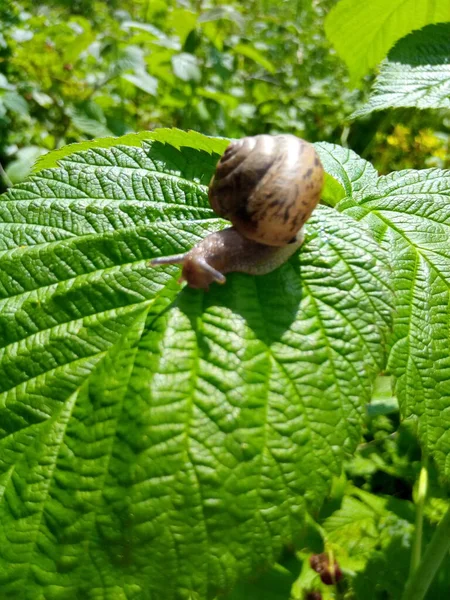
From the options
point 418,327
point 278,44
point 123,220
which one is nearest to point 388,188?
point 418,327

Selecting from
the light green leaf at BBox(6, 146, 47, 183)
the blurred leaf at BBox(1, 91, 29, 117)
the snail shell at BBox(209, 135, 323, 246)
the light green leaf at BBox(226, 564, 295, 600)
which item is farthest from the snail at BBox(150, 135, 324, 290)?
the blurred leaf at BBox(1, 91, 29, 117)

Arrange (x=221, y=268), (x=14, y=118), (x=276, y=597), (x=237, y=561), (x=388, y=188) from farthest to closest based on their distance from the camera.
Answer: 1. (x=14, y=118)
2. (x=276, y=597)
3. (x=388, y=188)
4. (x=221, y=268)
5. (x=237, y=561)

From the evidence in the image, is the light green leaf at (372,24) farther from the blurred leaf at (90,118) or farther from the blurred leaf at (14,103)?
the blurred leaf at (14,103)

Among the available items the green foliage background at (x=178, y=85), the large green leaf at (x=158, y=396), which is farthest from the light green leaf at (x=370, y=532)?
the green foliage background at (x=178, y=85)

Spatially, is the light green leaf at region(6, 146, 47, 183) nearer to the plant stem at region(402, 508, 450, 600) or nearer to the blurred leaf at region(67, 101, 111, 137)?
the blurred leaf at region(67, 101, 111, 137)

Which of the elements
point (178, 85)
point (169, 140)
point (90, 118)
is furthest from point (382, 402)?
point (178, 85)

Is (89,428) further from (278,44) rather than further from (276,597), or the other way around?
(278,44)

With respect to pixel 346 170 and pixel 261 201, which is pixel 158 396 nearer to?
pixel 261 201
